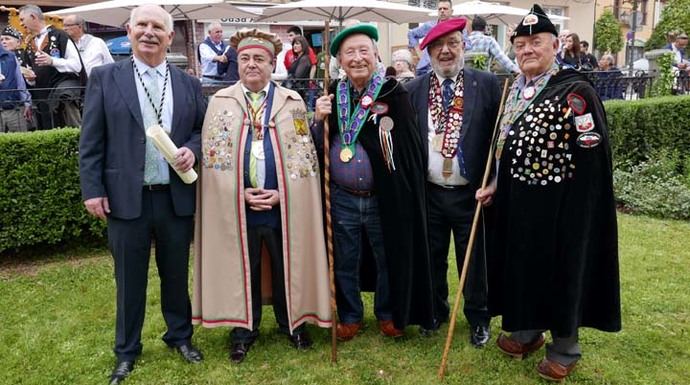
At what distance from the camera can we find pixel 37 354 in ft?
12.8

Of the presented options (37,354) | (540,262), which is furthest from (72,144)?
(540,262)

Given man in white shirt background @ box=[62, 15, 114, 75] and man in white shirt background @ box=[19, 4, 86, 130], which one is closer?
man in white shirt background @ box=[19, 4, 86, 130]

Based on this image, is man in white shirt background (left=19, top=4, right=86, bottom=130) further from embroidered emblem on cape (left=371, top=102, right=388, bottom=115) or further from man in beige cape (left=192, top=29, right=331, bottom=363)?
embroidered emblem on cape (left=371, top=102, right=388, bottom=115)

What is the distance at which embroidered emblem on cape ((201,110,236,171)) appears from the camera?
A: 3.49 m

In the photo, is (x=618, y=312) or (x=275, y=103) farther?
(x=275, y=103)

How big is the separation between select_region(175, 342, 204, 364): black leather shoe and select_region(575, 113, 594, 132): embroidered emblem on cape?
267 cm

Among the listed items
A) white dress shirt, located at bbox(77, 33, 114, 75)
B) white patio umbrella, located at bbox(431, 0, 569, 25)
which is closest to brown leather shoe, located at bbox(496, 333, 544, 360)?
white dress shirt, located at bbox(77, 33, 114, 75)

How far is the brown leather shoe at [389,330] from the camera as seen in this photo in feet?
13.2

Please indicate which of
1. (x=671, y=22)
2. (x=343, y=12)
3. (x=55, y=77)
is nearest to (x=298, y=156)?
(x=55, y=77)

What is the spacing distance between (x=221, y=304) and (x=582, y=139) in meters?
2.33

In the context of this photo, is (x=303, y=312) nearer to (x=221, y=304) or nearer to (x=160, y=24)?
(x=221, y=304)

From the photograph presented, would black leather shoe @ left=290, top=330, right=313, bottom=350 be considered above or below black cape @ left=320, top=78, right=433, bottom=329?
below

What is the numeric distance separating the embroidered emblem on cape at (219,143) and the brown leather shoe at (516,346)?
2.08 m

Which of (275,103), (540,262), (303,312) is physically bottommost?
(303,312)
